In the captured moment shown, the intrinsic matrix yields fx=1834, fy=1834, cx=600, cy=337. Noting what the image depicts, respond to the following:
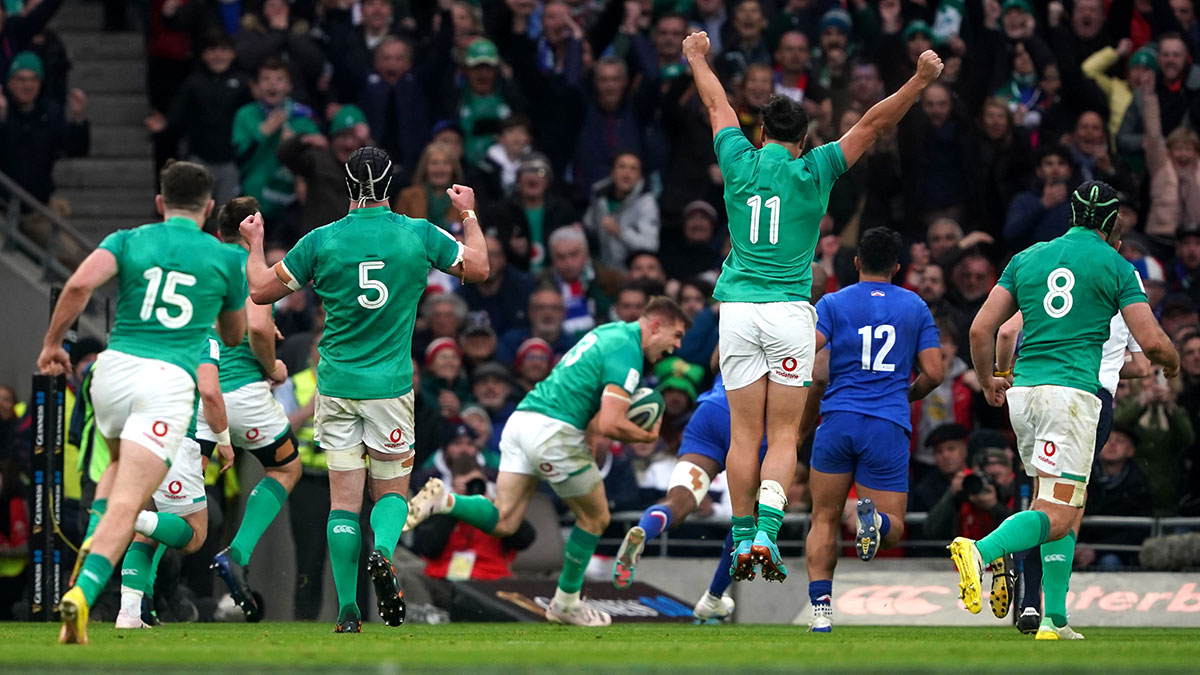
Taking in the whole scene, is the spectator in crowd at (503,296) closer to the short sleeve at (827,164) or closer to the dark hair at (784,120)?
the dark hair at (784,120)

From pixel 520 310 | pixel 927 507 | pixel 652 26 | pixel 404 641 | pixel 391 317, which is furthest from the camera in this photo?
pixel 652 26

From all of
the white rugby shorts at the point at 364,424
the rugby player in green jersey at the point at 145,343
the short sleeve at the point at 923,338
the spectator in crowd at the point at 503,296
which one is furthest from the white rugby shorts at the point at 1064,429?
the spectator in crowd at the point at 503,296

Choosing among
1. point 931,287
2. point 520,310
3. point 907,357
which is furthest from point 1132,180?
point 907,357

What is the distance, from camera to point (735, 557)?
10.2 m

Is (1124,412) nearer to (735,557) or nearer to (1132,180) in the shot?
(1132,180)

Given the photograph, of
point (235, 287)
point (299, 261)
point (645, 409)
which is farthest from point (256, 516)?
point (235, 287)

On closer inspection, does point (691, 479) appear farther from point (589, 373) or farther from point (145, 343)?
point (145, 343)

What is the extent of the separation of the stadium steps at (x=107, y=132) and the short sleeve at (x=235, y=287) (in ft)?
33.6

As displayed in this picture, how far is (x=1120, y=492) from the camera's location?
15.6 metres

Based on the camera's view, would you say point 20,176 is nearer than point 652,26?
Yes

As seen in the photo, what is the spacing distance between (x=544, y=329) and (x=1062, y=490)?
26.1 feet

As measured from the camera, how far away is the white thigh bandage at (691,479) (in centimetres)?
1334

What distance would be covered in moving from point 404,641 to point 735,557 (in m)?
1.91

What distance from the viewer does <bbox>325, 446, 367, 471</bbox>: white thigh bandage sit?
10.6m
